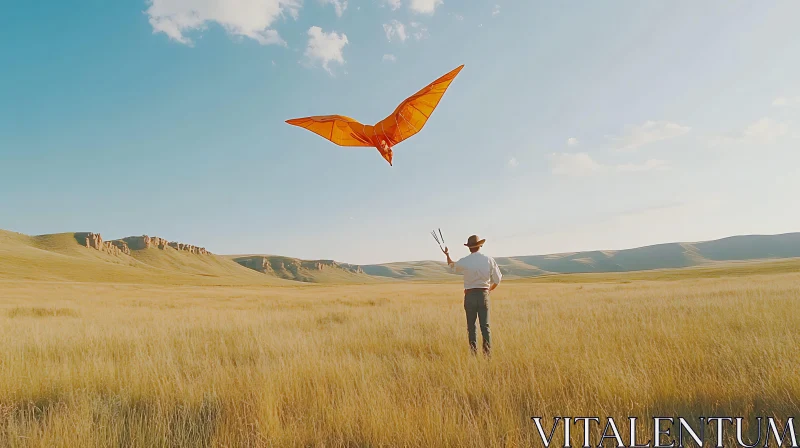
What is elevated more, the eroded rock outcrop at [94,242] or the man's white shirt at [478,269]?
the eroded rock outcrop at [94,242]

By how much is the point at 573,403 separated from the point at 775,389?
6.67ft

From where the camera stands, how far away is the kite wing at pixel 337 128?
418 centimetres

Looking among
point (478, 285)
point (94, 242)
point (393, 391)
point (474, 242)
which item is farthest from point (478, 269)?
point (94, 242)

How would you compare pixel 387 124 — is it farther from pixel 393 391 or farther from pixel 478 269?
pixel 478 269

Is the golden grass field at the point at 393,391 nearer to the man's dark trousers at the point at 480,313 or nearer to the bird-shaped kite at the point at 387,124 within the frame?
the man's dark trousers at the point at 480,313

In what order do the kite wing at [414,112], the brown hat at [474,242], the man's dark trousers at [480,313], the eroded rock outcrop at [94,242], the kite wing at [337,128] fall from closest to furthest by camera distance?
the kite wing at [414,112] < the kite wing at [337,128] < the man's dark trousers at [480,313] < the brown hat at [474,242] < the eroded rock outcrop at [94,242]

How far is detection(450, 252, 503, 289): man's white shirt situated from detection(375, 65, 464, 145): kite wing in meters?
2.92

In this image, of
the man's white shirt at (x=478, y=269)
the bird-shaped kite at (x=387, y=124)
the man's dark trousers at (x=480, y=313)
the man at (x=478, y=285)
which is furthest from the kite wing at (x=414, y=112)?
the man's dark trousers at (x=480, y=313)

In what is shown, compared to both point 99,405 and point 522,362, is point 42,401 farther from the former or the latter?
point 522,362

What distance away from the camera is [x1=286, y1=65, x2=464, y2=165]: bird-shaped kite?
4105 mm

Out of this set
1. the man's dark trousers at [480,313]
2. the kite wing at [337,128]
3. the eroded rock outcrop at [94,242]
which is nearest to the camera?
the kite wing at [337,128]

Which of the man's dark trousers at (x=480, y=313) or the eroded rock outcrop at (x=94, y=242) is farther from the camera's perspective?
the eroded rock outcrop at (x=94, y=242)

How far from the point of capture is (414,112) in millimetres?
Result: 4234

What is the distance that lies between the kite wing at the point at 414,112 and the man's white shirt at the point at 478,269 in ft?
9.57
